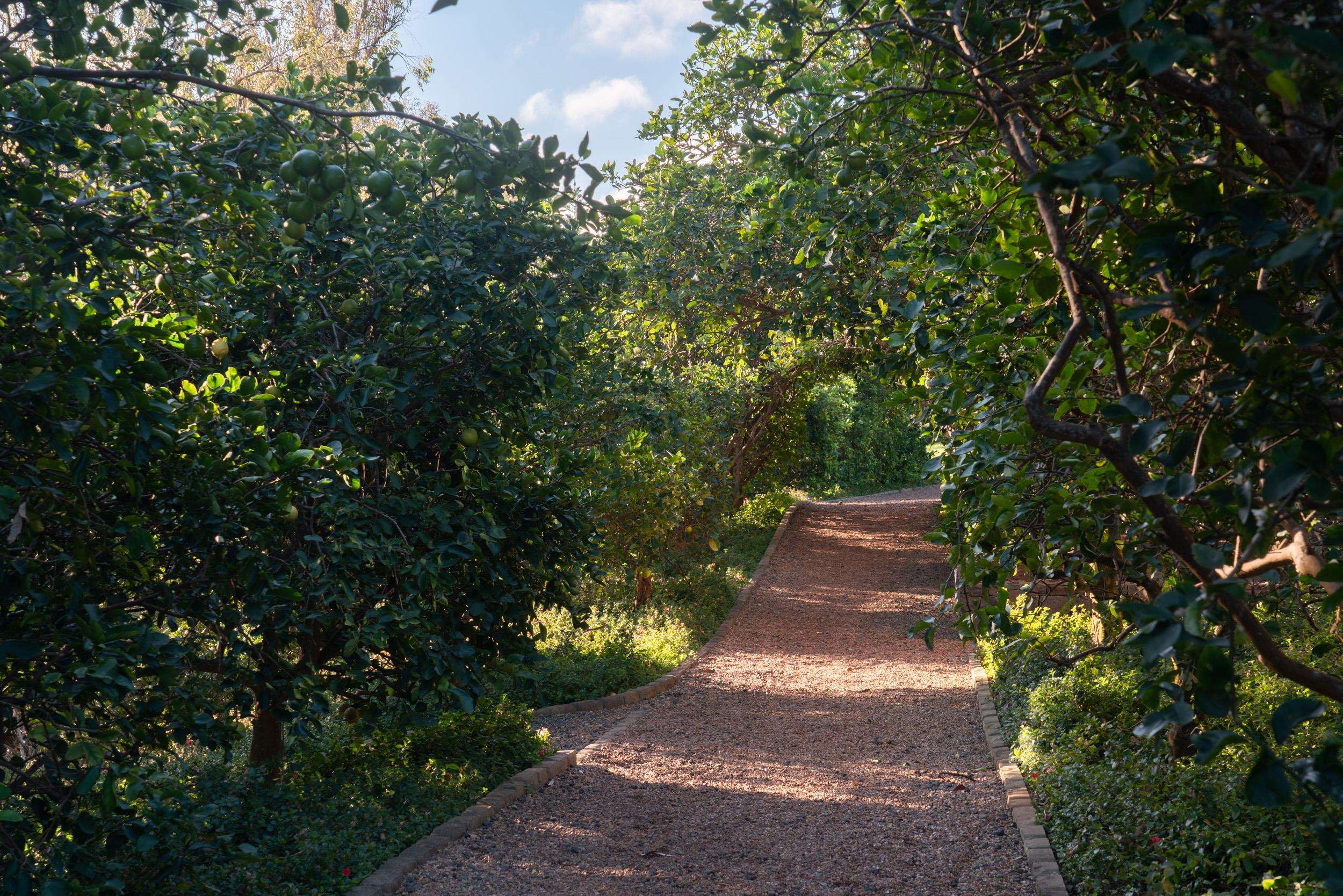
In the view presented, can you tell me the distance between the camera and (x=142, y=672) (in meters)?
3.00

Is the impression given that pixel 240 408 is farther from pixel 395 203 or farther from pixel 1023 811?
pixel 1023 811

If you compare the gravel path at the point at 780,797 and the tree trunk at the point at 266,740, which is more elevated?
the tree trunk at the point at 266,740

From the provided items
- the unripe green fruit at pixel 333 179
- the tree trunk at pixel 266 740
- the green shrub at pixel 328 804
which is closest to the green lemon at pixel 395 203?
the unripe green fruit at pixel 333 179

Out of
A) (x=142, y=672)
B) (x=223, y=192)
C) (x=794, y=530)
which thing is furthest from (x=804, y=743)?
(x=794, y=530)

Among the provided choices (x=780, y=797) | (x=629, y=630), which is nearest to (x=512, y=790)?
(x=780, y=797)

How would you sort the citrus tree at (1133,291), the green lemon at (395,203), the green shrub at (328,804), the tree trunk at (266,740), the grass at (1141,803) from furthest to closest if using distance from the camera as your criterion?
the tree trunk at (266,740) < the grass at (1141,803) < the green shrub at (328,804) < the green lemon at (395,203) < the citrus tree at (1133,291)

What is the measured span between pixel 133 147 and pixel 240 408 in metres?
0.99

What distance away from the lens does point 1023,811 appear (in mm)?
5234

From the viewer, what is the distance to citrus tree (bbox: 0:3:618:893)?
259 centimetres

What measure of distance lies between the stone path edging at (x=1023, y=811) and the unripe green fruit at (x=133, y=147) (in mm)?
4620

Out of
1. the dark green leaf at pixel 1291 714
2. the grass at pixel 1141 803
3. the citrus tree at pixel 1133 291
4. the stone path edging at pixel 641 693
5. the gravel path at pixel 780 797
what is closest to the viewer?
the dark green leaf at pixel 1291 714

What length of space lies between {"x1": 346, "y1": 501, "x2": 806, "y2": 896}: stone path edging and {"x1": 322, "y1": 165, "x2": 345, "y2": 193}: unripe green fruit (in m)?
3.22

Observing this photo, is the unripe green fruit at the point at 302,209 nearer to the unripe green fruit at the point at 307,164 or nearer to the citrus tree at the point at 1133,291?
the unripe green fruit at the point at 307,164

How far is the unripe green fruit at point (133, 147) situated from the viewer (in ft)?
8.83
